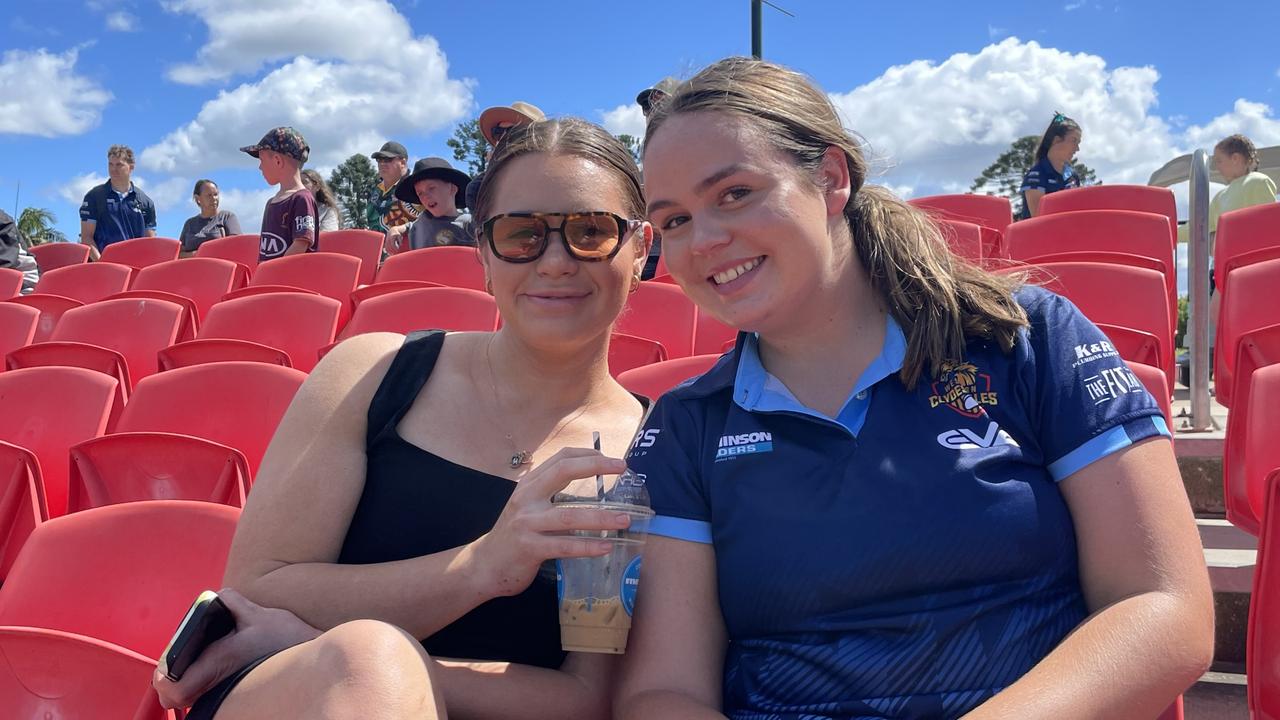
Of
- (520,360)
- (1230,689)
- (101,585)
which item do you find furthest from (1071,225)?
(101,585)

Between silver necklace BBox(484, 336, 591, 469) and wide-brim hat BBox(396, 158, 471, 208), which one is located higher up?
wide-brim hat BBox(396, 158, 471, 208)

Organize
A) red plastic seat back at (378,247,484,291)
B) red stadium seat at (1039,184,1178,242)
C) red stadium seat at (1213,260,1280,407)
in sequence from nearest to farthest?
red stadium seat at (1213,260,1280,407), red plastic seat back at (378,247,484,291), red stadium seat at (1039,184,1178,242)

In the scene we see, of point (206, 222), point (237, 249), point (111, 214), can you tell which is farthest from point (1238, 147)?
point (111, 214)

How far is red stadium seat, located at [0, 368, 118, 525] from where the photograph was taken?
3.06 metres

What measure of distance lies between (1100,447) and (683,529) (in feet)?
1.97

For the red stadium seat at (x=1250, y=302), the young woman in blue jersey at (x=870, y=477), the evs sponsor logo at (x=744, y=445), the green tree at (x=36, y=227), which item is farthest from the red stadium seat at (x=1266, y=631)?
the green tree at (x=36, y=227)

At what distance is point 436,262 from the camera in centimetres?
526

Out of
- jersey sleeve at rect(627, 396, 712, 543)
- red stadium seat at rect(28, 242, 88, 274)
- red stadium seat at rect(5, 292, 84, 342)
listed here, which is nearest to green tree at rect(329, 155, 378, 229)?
red stadium seat at rect(28, 242, 88, 274)

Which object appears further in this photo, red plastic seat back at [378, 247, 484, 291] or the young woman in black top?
red plastic seat back at [378, 247, 484, 291]

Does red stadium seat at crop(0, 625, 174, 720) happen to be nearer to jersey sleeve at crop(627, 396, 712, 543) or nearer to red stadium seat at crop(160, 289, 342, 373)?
jersey sleeve at crop(627, 396, 712, 543)

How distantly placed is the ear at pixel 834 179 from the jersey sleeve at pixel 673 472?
1.36ft

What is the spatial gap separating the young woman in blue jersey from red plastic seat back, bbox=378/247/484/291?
3693 mm

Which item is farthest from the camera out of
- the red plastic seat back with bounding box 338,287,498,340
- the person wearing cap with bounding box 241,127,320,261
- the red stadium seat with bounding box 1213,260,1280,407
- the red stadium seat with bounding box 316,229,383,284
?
the red stadium seat with bounding box 316,229,383,284

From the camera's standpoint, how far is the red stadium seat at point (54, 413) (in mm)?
3061
